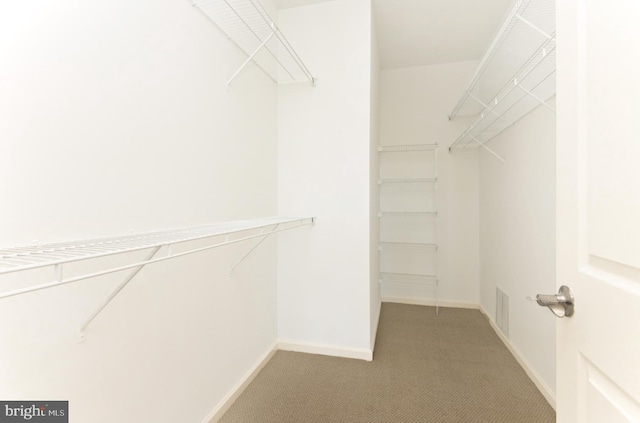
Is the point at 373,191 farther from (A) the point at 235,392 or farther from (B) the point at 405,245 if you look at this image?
(A) the point at 235,392

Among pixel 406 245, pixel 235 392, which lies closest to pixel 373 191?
pixel 406 245

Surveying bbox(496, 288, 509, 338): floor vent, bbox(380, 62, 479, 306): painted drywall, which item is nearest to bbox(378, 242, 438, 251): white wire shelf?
bbox(380, 62, 479, 306): painted drywall

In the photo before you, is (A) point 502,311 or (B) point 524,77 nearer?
(B) point 524,77

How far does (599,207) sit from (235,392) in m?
1.89

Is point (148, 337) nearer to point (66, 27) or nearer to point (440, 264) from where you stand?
point (66, 27)

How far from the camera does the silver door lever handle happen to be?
670 millimetres

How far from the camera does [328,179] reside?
2268mm

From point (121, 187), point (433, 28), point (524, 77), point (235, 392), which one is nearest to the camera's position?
point (121, 187)

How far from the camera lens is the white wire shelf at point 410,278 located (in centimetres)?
335

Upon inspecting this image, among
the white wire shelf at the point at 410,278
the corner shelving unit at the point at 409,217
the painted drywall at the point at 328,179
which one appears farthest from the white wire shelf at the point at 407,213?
the painted drywall at the point at 328,179

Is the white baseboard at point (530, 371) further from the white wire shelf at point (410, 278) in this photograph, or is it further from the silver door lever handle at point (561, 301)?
the silver door lever handle at point (561, 301)

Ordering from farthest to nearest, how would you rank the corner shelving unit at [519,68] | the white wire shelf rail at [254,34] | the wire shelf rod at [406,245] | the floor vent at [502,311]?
the wire shelf rod at [406,245] < the floor vent at [502,311] < the white wire shelf rail at [254,34] < the corner shelving unit at [519,68]

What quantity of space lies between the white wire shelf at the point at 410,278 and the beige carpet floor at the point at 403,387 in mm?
850

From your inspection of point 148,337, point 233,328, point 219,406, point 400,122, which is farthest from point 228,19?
point 400,122
